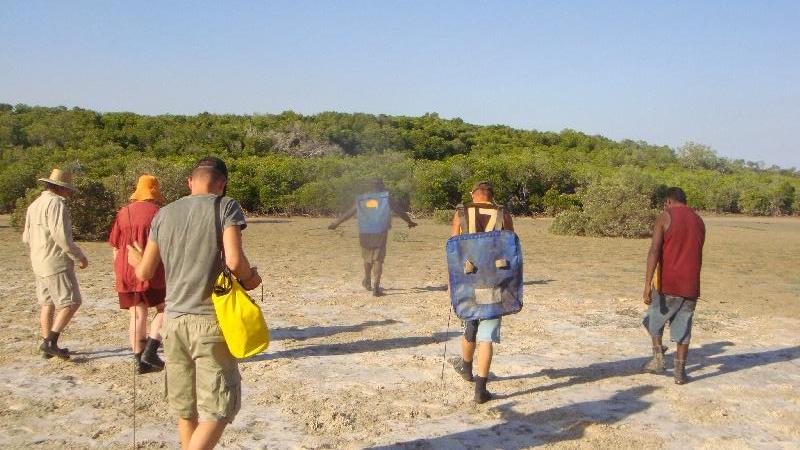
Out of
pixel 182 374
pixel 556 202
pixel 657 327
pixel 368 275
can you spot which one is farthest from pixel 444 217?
pixel 182 374

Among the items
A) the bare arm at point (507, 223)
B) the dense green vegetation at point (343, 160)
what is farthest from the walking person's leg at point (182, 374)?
the dense green vegetation at point (343, 160)

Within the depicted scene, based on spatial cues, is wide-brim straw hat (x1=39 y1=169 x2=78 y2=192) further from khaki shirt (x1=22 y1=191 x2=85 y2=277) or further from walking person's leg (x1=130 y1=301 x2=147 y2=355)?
walking person's leg (x1=130 y1=301 x2=147 y2=355)

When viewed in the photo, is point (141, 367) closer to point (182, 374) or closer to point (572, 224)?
point (182, 374)

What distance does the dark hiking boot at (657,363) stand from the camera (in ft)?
21.2

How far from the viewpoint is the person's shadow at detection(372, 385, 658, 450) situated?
4.77 m

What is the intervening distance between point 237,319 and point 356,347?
12.4ft

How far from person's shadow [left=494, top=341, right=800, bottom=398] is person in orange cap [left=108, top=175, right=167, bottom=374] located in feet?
9.41

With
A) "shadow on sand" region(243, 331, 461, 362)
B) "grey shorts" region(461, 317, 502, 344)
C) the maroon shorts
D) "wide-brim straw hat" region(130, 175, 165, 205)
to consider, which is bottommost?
"shadow on sand" region(243, 331, 461, 362)

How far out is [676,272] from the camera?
6289 millimetres

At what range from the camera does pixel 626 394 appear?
5879mm

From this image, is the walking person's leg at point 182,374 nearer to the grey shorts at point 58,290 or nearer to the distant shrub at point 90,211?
the grey shorts at point 58,290

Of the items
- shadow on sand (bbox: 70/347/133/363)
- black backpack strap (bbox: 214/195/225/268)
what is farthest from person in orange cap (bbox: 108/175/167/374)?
black backpack strap (bbox: 214/195/225/268)

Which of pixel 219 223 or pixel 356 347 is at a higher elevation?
pixel 219 223

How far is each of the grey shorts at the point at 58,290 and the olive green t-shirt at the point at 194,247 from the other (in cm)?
321
